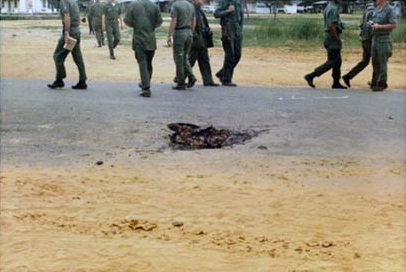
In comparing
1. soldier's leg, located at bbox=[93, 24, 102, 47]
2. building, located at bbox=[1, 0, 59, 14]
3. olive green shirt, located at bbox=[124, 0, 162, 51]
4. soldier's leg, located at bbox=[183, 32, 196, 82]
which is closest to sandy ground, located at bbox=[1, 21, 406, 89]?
soldier's leg, located at bbox=[93, 24, 102, 47]

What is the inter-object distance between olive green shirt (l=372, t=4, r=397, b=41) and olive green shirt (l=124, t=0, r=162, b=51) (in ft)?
12.4

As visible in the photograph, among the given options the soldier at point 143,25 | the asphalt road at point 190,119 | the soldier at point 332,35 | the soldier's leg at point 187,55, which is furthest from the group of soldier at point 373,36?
the soldier at point 143,25

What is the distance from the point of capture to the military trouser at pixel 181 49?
11.9 metres

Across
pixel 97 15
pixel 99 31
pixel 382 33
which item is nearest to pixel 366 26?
pixel 382 33

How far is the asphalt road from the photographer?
26.1 feet

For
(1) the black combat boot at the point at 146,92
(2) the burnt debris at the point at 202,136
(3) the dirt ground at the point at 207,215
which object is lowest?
(3) the dirt ground at the point at 207,215

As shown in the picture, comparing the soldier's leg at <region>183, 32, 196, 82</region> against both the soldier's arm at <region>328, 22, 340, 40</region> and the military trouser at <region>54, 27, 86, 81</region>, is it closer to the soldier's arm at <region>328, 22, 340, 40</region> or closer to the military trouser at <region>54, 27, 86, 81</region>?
the military trouser at <region>54, 27, 86, 81</region>

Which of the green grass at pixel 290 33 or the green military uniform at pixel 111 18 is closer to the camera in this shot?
the green military uniform at pixel 111 18

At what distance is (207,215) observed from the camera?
5633mm

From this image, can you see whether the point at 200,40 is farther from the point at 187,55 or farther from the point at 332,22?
the point at 332,22

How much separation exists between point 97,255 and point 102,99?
6.62 meters

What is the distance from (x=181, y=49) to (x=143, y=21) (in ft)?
3.27

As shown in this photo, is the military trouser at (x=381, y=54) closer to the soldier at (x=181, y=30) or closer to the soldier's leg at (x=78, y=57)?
the soldier at (x=181, y=30)

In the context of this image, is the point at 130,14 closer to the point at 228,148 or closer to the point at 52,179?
the point at 228,148
